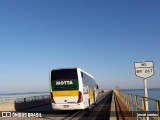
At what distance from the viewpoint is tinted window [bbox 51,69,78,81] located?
2259 cm

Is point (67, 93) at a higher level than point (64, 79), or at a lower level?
lower

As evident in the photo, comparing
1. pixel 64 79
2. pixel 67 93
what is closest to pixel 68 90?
pixel 67 93

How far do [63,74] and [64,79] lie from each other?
1.19 feet

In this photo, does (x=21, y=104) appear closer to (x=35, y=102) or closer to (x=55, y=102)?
(x=35, y=102)

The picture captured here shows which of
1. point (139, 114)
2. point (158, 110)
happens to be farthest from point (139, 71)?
point (158, 110)

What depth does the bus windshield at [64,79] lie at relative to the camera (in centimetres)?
2259

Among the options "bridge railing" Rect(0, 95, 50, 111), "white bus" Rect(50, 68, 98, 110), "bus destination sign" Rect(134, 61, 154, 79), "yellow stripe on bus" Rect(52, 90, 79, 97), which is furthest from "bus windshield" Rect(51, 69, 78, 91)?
"bus destination sign" Rect(134, 61, 154, 79)

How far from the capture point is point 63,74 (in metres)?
22.8

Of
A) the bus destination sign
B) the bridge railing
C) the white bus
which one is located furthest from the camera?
the bridge railing

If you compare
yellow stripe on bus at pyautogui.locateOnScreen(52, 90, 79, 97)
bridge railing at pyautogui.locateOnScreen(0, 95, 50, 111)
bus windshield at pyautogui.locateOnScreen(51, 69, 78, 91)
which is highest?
bus windshield at pyautogui.locateOnScreen(51, 69, 78, 91)

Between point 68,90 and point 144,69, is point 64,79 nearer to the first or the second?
point 68,90

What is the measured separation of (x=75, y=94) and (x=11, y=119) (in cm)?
484

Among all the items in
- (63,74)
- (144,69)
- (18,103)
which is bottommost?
(18,103)

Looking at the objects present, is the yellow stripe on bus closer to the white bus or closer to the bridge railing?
the white bus
